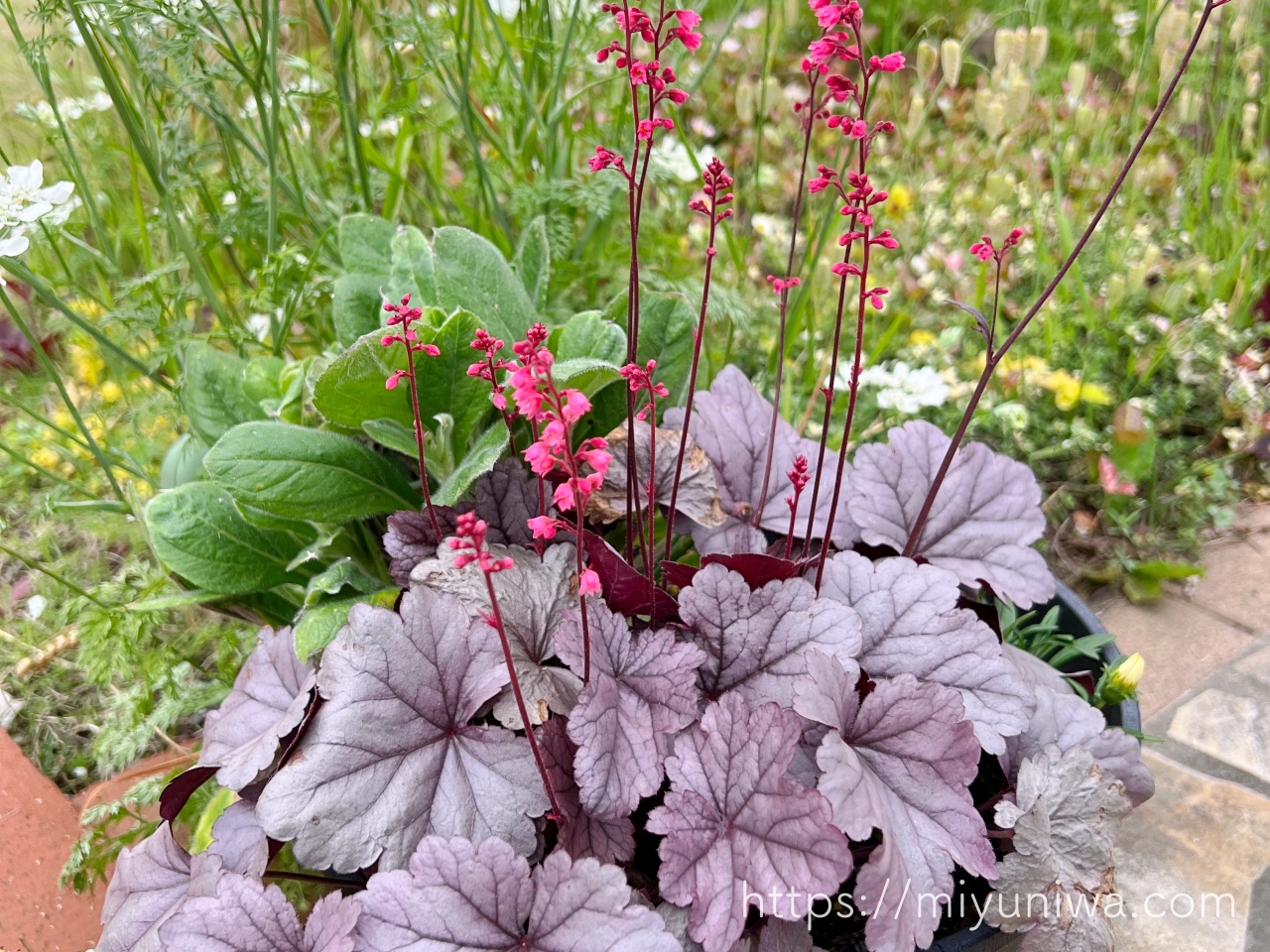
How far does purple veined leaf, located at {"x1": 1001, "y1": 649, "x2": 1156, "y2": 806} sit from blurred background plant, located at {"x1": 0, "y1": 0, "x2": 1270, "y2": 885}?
2.24 feet

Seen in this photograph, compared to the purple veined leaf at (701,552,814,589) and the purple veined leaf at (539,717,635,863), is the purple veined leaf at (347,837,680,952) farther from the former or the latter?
the purple veined leaf at (701,552,814,589)

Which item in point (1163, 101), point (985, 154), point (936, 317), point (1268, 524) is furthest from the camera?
point (985, 154)

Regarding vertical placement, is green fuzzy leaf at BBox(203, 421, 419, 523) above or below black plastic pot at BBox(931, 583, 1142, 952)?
above

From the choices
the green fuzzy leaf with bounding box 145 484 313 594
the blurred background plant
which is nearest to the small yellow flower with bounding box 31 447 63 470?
the blurred background plant

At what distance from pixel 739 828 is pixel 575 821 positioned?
147mm

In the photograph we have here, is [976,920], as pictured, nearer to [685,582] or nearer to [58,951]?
[685,582]

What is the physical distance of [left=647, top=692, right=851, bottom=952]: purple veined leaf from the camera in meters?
0.76

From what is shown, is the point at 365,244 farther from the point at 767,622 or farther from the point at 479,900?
the point at 479,900

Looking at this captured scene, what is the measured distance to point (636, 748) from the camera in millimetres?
823

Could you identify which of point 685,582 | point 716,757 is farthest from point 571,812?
point 685,582

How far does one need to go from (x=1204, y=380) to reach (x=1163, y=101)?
1.46 metres

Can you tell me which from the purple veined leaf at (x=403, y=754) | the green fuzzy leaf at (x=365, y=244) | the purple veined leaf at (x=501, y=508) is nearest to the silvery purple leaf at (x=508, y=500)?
the purple veined leaf at (x=501, y=508)

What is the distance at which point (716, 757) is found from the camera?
0.82 m

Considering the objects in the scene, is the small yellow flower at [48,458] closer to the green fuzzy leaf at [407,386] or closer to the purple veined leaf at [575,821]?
the green fuzzy leaf at [407,386]
